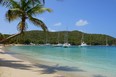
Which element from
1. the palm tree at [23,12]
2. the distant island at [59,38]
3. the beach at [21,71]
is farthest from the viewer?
the distant island at [59,38]

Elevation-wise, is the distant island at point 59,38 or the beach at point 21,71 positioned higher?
the distant island at point 59,38

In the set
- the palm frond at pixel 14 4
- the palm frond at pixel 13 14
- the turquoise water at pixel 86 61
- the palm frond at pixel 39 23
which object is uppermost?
the palm frond at pixel 14 4

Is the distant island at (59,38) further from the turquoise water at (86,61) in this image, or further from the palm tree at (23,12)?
the palm tree at (23,12)

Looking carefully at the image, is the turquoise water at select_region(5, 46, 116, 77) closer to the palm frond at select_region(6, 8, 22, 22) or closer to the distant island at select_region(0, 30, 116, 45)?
the palm frond at select_region(6, 8, 22, 22)

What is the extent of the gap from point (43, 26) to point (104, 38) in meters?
137

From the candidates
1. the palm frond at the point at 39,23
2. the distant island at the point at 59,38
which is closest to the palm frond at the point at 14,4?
the palm frond at the point at 39,23

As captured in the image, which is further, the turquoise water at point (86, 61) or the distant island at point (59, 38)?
the distant island at point (59, 38)

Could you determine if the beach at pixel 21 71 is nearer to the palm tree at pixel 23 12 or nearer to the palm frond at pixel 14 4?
the palm tree at pixel 23 12

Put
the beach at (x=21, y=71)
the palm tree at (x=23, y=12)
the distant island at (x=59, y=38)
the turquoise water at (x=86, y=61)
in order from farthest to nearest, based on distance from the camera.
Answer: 1. the distant island at (x=59, y=38)
2. the turquoise water at (x=86, y=61)
3. the palm tree at (x=23, y=12)
4. the beach at (x=21, y=71)

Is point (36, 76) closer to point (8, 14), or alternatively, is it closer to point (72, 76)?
point (72, 76)

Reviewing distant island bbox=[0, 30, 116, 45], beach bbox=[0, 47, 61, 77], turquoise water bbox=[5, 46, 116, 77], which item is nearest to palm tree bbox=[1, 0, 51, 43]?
beach bbox=[0, 47, 61, 77]

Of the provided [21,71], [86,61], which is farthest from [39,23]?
[86,61]

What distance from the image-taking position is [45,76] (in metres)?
12.6

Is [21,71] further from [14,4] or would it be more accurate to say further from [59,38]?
[59,38]
